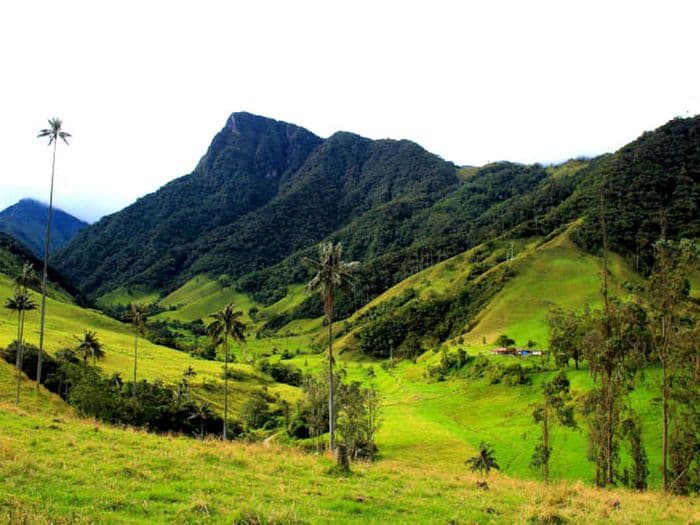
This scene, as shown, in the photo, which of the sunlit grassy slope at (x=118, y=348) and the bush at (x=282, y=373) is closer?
the sunlit grassy slope at (x=118, y=348)

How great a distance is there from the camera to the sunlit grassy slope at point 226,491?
13.7 metres

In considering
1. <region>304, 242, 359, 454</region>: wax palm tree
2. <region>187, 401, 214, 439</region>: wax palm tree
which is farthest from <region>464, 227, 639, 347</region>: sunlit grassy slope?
<region>304, 242, 359, 454</region>: wax palm tree

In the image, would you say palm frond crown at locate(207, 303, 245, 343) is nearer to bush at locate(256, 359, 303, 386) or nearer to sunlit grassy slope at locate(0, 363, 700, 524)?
sunlit grassy slope at locate(0, 363, 700, 524)

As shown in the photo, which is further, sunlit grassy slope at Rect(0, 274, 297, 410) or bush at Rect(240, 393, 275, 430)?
sunlit grassy slope at Rect(0, 274, 297, 410)

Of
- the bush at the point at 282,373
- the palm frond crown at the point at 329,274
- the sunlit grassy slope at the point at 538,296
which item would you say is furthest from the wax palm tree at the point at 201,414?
the sunlit grassy slope at the point at 538,296

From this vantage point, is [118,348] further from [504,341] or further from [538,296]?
[538,296]

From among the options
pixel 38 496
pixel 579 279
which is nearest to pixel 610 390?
pixel 38 496

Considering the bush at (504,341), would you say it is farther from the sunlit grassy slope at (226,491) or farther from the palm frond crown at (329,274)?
the sunlit grassy slope at (226,491)

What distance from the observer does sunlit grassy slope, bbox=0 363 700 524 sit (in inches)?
538

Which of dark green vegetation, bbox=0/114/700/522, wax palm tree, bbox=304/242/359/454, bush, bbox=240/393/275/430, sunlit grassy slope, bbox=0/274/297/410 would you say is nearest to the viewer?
dark green vegetation, bbox=0/114/700/522

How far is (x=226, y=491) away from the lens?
16.5 m

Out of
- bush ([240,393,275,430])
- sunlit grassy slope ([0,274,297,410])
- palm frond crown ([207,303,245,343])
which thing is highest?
palm frond crown ([207,303,245,343])

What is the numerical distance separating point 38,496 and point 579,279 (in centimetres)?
19321

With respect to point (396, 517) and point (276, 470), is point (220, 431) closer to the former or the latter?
point (276, 470)
